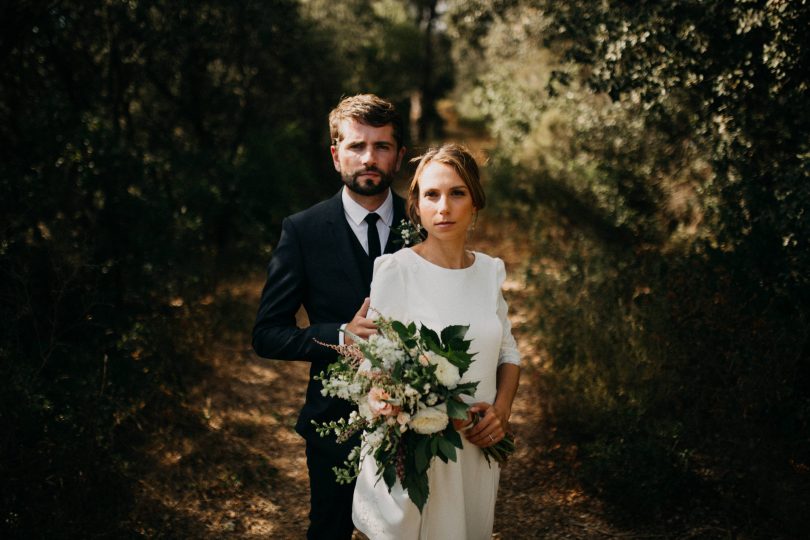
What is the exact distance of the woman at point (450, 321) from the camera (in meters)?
2.33

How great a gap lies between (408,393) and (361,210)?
973 millimetres

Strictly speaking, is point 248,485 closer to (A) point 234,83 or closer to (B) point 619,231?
(B) point 619,231

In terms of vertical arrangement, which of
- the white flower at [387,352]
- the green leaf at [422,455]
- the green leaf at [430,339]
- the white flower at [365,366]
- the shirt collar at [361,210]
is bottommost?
the green leaf at [422,455]

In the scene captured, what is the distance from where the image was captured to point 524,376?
6738mm

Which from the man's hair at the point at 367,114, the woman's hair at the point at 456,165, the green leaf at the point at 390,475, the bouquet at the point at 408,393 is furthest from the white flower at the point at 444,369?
the man's hair at the point at 367,114

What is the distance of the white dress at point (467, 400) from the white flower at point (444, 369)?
0.25 metres

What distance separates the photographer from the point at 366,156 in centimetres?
260

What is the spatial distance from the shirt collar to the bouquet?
651mm

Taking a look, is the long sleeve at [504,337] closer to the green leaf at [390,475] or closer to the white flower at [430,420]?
the white flower at [430,420]

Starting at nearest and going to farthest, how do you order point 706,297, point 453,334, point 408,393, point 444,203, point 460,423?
point 408,393 → point 453,334 → point 460,423 → point 444,203 → point 706,297

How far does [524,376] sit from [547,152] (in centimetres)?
508

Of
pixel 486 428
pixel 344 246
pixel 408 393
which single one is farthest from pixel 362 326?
pixel 486 428

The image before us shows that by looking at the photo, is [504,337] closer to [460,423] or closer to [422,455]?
[460,423]

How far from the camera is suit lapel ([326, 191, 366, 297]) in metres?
2.63
